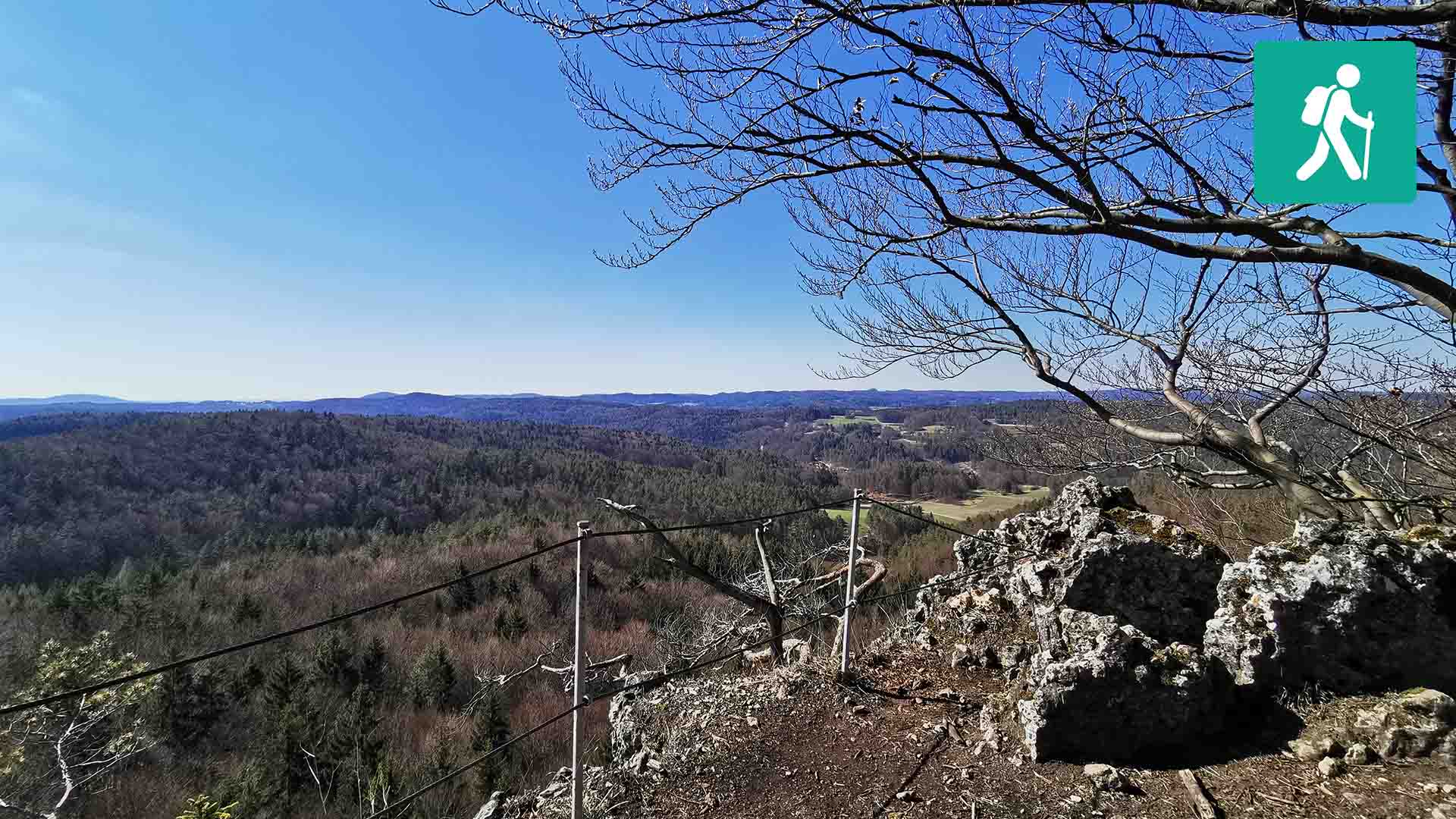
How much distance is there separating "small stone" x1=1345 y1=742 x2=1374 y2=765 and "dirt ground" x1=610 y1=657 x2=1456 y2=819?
0.03 m

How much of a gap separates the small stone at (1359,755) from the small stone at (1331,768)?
33 millimetres

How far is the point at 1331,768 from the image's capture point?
2787 mm

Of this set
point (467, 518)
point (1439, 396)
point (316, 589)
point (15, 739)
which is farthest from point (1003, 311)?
point (467, 518)

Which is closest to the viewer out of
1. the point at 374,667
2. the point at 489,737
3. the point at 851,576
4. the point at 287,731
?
the point at 851,576

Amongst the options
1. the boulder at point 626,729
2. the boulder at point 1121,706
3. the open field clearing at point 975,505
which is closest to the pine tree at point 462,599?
the open field clearing at point 975,505

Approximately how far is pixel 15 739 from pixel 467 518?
61932 millimetres

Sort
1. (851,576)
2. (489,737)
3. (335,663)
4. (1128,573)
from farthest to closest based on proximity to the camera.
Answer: (335,663) < (489,737) < (1128,573) < (851,576)

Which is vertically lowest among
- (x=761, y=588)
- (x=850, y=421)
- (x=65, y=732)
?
(x=850, y=421)

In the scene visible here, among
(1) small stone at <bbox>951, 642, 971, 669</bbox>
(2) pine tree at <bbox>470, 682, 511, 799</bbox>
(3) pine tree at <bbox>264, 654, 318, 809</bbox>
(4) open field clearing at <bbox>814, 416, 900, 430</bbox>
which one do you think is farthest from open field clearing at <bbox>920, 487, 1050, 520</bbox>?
(4) open field clearing at <bbox>814, 416, 900, 430</bbox>

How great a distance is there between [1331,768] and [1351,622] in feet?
2.91

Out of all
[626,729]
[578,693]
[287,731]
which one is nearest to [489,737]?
[287,731]

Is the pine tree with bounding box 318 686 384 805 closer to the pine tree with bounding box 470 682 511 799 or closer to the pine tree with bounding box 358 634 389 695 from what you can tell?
the pine tree with bounding box 470 682 511 799

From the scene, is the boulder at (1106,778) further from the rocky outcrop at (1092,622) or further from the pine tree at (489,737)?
the pine tree at (489,737)

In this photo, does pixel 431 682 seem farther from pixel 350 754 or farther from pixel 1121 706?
pixel 1121 706
